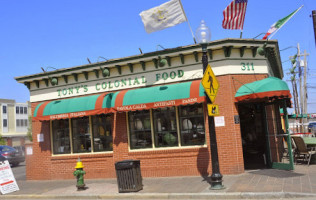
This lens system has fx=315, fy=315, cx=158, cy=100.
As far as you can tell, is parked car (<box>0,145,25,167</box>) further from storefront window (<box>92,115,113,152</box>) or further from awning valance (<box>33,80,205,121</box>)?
storefront window (<box>92,115,113,152</box>)

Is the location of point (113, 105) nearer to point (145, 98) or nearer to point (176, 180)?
point (145, 98)

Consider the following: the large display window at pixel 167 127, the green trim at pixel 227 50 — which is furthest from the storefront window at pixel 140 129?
the green trim at pixel 227 50

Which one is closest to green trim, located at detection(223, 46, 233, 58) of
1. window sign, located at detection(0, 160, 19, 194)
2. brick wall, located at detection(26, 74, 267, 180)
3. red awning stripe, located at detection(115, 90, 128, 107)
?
brick wall, located at detection(26, 74, 267, 180)

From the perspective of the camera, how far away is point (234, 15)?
1101cm

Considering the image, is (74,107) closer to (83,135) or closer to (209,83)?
(83,135)

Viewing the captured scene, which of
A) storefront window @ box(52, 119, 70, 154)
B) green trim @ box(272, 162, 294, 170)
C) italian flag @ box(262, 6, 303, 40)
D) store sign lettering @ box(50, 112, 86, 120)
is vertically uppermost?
italian flag @ box(262, 6, 303, 40)

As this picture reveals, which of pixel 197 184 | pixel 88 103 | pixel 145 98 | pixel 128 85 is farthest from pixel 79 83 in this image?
pixel 197 184

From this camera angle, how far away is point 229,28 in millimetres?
11070

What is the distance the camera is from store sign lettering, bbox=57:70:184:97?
1180 cm

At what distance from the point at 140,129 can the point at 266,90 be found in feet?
16.1

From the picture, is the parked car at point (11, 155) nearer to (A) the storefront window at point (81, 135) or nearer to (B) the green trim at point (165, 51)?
(B) the green trim at point (165, 51)

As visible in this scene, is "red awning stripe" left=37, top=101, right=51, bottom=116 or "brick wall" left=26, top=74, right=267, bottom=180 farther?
"red awning stripe" left=37, top=101, right=51, bottom=116

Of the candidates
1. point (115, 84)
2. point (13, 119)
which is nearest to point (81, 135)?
point (115, 84)

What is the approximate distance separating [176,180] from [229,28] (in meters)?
5.59
